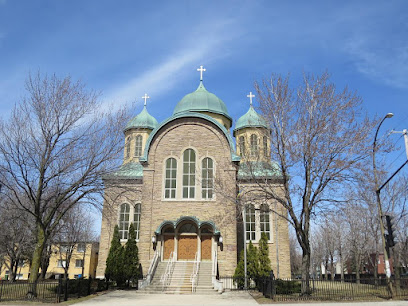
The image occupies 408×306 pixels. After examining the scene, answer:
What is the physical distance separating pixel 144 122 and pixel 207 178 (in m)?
14.7

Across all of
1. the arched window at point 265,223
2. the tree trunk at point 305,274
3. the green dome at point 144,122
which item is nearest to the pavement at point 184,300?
the tree trunk at point 305,274

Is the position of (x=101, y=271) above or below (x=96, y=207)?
below

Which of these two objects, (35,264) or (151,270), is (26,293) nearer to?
(35,264)

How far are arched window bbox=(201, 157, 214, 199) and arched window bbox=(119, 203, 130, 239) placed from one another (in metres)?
7.52

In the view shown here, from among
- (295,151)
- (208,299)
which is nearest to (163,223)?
(208,299)

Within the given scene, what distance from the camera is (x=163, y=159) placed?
2622 cm

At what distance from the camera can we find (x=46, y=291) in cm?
1908

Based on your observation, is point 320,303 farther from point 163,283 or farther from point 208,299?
point 163,283

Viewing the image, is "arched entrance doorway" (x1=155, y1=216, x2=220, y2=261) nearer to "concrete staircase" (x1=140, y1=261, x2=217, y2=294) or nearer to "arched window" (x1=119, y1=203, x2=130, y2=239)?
"concrete staircase" (x1=140, y1=261, x2=217, y2=294)

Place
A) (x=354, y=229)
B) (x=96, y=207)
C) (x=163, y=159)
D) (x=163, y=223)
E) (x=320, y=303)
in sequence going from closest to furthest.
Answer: (x=320, y=303), (x=96, y=207), (x=163, y=223), (x=163, y=159), (x=354, y=229)

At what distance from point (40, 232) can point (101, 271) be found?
11.1 metres

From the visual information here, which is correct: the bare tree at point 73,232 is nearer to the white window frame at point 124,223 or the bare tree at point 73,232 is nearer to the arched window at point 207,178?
the white window frame at point 124,223

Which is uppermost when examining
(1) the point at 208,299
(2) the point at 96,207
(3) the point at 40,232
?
(2) the point at 96,207

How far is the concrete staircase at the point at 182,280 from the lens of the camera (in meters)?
20.7
